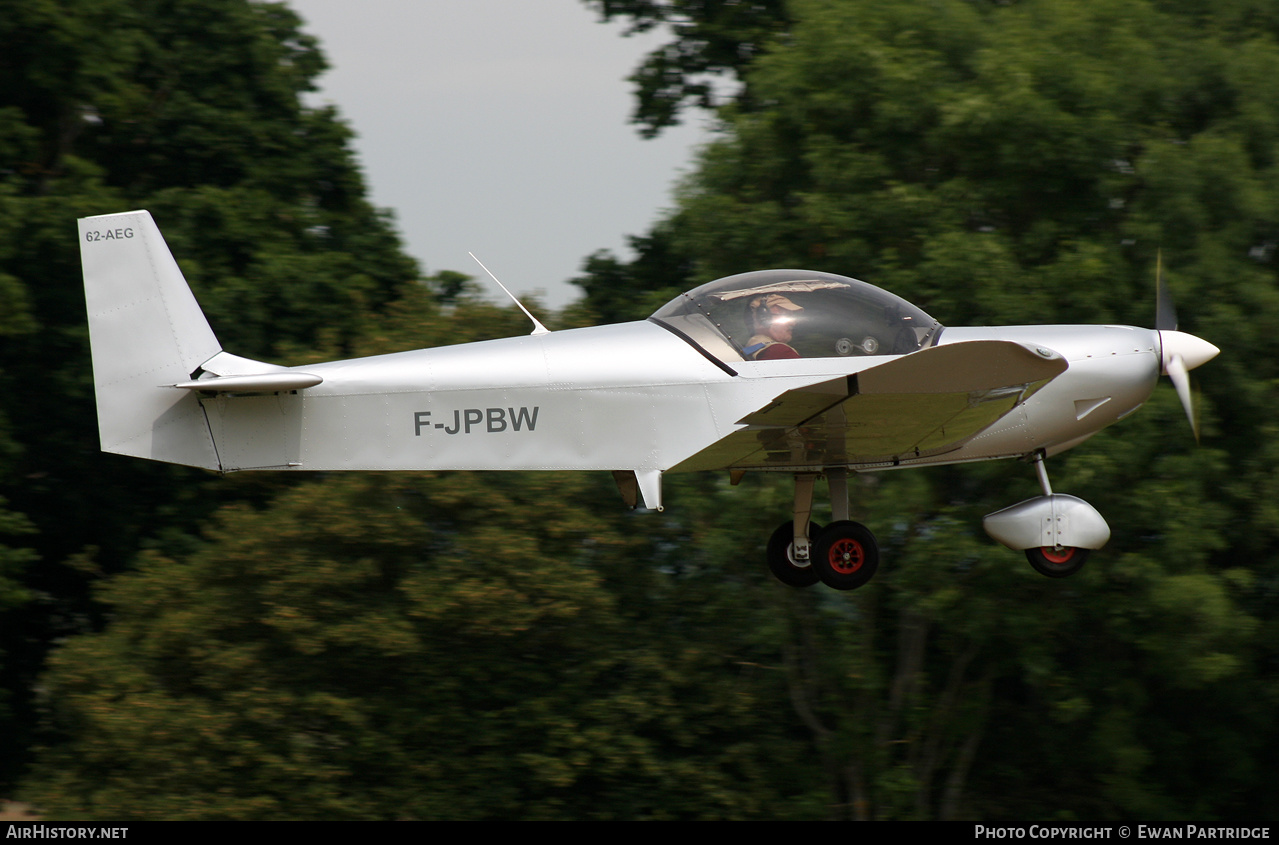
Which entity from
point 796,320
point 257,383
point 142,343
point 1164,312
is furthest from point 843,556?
point 142,343

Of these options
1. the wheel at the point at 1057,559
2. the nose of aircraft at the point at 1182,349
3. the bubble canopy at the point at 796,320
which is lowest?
the wheel at the point at 1057,559

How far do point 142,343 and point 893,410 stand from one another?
495cm

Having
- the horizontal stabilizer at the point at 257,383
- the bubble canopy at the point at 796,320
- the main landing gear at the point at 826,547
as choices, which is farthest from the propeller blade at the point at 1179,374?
the horizontal stabilizer at the point at 257,383

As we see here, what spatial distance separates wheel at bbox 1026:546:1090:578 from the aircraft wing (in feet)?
3.09

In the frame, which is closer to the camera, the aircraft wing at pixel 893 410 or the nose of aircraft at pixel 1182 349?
the aircraft wing at pixel 893 410

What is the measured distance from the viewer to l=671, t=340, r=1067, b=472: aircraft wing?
282 inches

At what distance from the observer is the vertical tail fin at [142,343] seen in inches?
329

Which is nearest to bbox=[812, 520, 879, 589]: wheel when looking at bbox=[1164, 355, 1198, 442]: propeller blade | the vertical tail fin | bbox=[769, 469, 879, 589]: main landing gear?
bbox=[769, 469, 879, 589]: main landing gear

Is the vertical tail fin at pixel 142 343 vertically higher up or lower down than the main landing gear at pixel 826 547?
higher up

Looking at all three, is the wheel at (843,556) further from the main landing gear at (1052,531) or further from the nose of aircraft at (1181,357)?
the nose of aircraft at (1181,357)

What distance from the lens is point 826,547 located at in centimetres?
887

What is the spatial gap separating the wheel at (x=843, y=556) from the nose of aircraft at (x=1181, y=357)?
2367mm

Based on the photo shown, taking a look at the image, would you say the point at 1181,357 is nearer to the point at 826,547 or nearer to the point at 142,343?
the point at 826,547

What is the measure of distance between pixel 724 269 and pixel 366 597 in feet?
19.6
